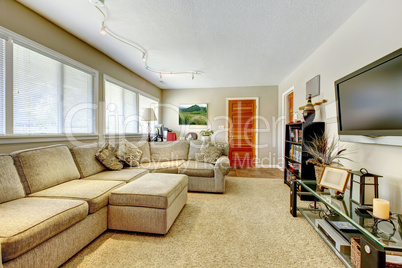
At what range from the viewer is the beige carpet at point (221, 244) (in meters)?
1.43

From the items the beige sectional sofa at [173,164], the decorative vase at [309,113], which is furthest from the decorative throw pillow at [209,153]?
the decorative vase at [309,113]

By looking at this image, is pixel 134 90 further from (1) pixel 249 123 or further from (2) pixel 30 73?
(1) pixel 249 123

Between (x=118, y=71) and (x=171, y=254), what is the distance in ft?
11.2

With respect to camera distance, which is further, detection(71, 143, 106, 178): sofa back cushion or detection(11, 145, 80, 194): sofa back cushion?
detection(71, 143, 106, 178): sofa back cushion

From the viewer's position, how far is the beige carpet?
1.43 metres

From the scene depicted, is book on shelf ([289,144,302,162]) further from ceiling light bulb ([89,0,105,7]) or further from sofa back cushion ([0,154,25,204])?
sofa back cushion ([0,154,25,204])

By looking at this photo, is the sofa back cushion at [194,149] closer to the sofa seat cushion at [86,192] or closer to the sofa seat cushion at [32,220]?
the sofa seat cushion at [86,192]

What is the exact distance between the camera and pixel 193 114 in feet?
17.8

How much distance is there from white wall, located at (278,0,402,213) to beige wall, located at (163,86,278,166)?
7.55 feet

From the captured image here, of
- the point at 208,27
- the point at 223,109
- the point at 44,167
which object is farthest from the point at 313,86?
the point at 44,167

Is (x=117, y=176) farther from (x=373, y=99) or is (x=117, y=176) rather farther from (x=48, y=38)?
(x=373, y=99)

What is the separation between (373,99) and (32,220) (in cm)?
276

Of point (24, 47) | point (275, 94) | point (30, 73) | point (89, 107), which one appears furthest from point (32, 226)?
point (275, 94)

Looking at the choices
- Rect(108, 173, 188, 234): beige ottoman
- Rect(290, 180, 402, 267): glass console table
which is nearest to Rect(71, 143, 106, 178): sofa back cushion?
Rect(108, 173, 188, 234): beige ottoman
